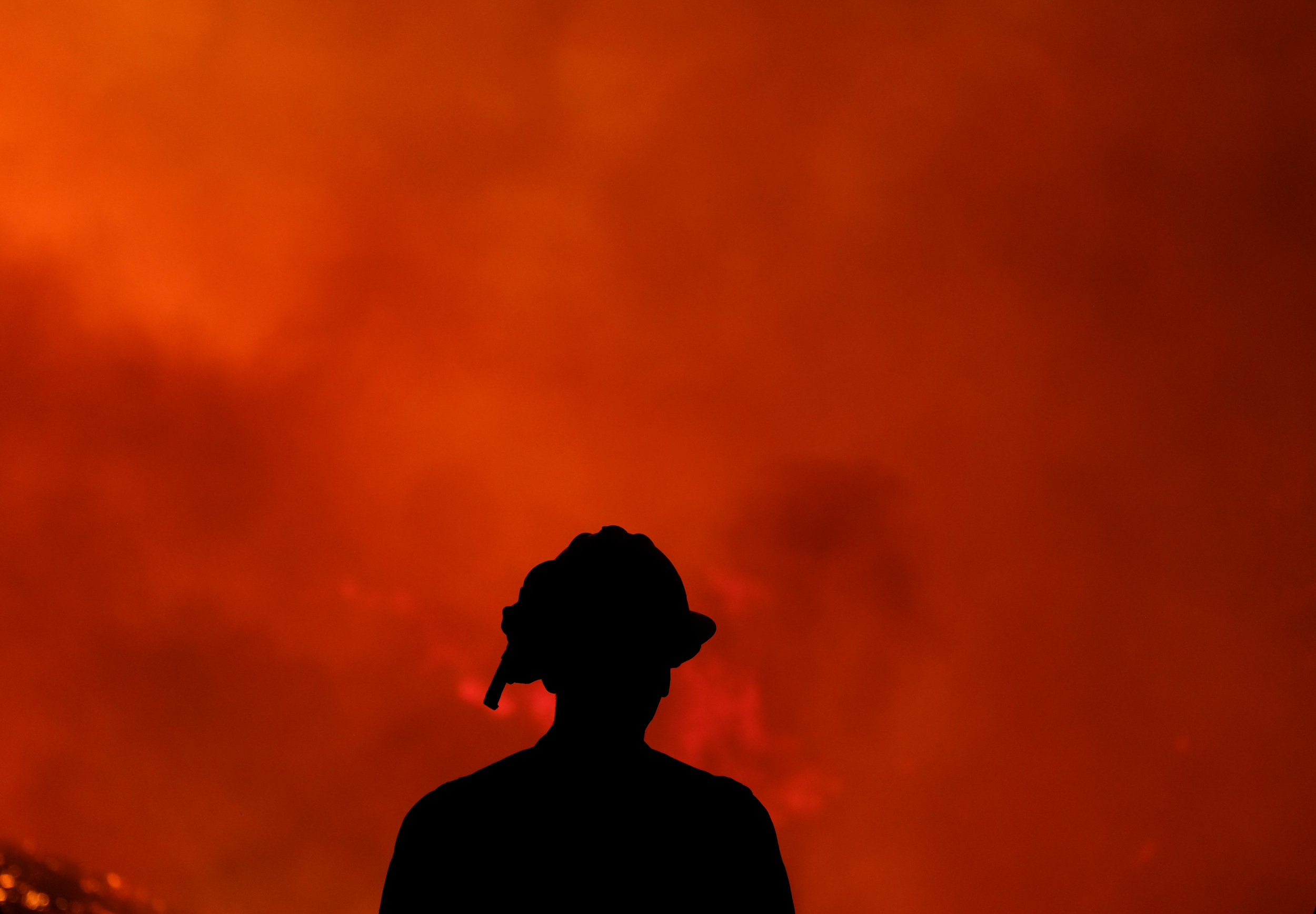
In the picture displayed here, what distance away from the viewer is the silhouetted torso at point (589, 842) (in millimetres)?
2197

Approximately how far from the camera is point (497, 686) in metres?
2.39

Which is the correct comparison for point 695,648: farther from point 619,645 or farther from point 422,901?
point 422,901

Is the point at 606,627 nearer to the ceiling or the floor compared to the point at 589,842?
nearer to the ceiling

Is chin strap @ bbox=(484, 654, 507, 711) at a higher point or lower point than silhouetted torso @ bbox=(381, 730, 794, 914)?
higher

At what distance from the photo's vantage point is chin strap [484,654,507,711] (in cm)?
235

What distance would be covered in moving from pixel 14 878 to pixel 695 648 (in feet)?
428

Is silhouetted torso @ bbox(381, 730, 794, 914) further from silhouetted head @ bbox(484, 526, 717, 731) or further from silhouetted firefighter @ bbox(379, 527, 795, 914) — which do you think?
silhouetted head @ bbox(484, 526, 717, 731)

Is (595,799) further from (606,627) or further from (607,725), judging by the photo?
(606,627)

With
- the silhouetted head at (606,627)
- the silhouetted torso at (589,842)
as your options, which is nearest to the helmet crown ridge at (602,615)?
the silhouetted head at (606,627)

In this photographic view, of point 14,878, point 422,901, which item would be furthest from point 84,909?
point 422,901

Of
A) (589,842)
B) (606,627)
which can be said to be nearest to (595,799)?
(589,842)

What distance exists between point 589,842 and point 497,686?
41 centimetres

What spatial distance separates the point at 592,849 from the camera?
2.26m

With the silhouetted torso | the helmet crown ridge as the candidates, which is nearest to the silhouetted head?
the helmet crown ridge
